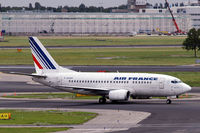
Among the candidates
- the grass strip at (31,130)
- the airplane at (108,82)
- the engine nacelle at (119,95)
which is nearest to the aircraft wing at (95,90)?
the airplane at (108,82)

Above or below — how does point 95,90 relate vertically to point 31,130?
below

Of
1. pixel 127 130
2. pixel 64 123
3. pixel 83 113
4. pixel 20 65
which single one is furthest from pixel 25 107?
pixel 20 65

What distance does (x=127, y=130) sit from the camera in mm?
49094

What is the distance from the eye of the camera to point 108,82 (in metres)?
72.4

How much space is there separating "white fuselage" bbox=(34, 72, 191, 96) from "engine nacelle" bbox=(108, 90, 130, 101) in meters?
0.99

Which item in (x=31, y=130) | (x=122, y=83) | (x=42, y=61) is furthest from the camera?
(x=42, y=61)

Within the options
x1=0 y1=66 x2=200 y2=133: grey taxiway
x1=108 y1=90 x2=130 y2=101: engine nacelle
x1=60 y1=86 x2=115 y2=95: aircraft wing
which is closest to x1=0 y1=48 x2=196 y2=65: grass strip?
x1=0 y1=66 x2=200 y2=133: grey taxiway

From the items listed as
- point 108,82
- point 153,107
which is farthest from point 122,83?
point 153,107

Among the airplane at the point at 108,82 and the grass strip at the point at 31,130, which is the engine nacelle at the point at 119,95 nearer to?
the airplane at the point at 108,82

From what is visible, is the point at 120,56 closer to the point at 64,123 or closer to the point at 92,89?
the point at 92,89

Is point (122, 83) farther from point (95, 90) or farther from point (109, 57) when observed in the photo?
point (109, 57)

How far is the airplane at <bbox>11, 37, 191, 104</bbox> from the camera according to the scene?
7012 cm

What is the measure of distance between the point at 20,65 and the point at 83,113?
232ft

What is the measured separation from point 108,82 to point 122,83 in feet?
6.02
